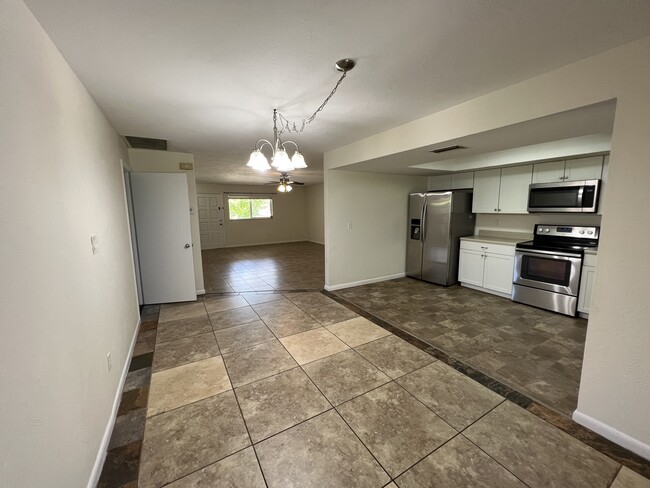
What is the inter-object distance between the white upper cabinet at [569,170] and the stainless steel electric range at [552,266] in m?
0.66

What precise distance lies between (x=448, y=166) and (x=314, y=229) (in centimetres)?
642

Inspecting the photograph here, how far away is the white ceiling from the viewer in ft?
4.11

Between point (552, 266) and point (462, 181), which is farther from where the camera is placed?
point (462, 181)

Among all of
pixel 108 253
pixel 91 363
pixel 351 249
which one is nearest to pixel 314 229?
pixel 351 249

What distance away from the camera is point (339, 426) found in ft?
5.86

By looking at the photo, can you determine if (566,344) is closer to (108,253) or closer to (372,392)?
(372,392)

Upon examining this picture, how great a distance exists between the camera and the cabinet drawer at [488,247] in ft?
13.2

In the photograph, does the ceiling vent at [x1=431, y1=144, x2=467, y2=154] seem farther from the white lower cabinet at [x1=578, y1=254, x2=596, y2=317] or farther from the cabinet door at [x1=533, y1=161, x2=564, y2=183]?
the white lower cabinet at [x1=578, y1=254, x2=596, y2=317]

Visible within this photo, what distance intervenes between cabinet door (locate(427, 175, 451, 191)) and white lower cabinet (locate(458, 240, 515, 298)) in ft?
3.95

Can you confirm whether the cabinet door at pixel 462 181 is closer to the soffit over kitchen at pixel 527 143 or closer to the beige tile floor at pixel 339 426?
the soffit over kitchen at pixel 527 143

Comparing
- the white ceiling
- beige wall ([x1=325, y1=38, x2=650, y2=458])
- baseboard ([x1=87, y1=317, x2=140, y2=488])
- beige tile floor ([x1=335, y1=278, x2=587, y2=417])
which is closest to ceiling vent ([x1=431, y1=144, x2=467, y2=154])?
the white ceiling

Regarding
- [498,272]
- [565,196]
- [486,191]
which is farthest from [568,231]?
[486,191]

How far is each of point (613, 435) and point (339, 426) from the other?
1683 millimetres

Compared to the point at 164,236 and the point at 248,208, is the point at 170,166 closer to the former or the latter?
the point at 164,236
